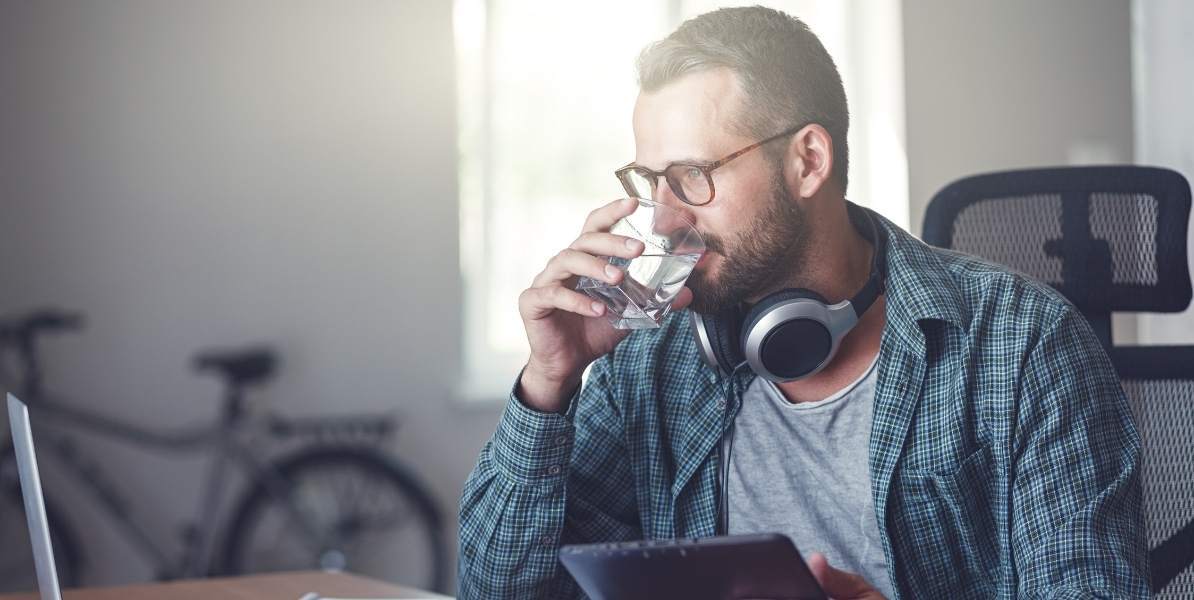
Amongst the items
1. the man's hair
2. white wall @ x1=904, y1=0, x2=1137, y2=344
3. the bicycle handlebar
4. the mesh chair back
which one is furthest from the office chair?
white wall @ x1=904, y1=0, x2=1137, y2=344

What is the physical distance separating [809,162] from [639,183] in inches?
8.9

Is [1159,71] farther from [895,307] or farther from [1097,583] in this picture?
[1097,583]

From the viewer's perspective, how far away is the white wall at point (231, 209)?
291 centimetres

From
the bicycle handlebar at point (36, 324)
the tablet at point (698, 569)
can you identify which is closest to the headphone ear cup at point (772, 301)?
the tablet at point (698, 569)

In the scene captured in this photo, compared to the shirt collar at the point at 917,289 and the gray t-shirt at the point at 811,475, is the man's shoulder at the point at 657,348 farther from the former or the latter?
the shirt collar at the point at 917,289

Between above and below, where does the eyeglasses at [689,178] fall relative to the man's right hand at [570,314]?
above

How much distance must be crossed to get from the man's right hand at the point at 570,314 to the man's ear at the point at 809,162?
0.23 metres

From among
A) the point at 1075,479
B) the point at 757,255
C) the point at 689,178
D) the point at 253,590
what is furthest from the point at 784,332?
the point at 253,590

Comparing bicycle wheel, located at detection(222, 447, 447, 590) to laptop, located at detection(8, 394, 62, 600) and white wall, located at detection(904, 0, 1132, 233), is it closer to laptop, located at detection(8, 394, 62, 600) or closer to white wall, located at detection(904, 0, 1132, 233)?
white wall, located at detection(904, 0, 1132, 233)

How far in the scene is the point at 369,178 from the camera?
3252mm

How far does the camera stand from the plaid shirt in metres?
1.11

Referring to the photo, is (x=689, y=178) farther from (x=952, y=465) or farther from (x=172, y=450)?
(x=172, y=450)

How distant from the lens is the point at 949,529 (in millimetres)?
1198

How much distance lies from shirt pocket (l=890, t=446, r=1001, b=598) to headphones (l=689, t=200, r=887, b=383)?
168mm
